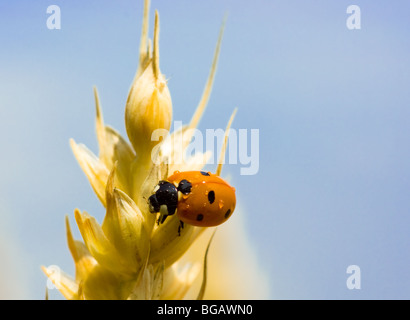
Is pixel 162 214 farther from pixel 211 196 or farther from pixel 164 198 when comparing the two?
pixel 211 196

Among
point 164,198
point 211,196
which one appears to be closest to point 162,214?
point 164,198

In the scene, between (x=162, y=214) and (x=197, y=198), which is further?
(x=197, y=198)

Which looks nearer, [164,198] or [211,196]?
[164,198]

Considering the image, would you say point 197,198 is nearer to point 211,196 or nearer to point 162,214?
point 211,196

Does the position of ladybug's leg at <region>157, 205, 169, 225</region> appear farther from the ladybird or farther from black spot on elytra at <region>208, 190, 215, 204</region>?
black spot on elytra at <region>208, 190, 215, 204</region>

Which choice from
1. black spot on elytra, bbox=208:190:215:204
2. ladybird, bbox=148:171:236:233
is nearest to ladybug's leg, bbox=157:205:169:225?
ladybird, bbox=148:171:236:233

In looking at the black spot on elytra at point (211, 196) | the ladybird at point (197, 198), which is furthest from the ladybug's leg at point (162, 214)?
the black spot on elytra at point (211, 196)
